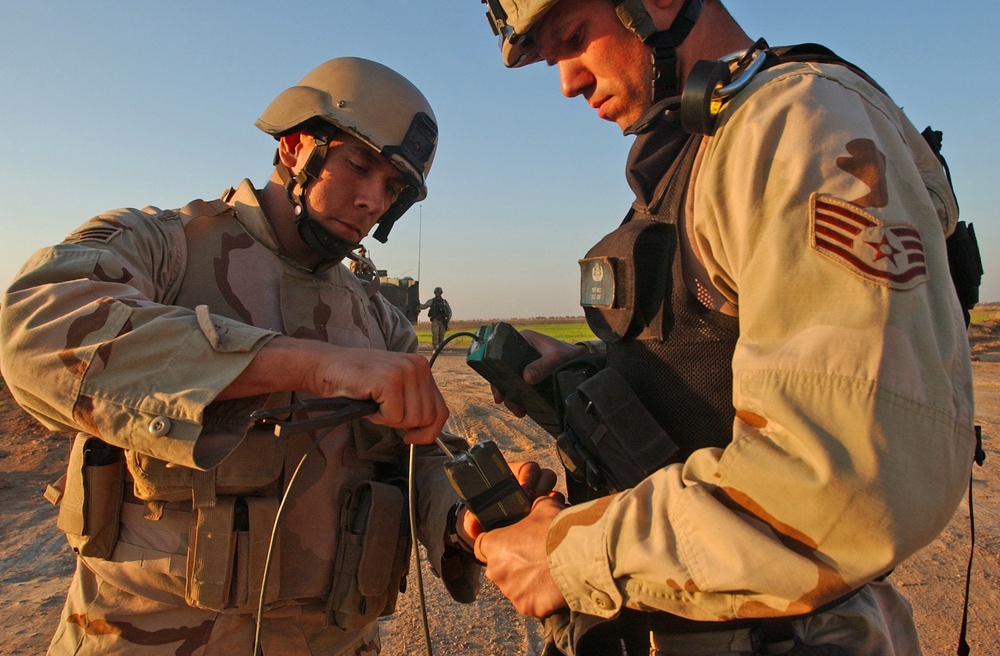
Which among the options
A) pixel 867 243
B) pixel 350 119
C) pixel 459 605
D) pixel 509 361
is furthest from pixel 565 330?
pixel 867 243

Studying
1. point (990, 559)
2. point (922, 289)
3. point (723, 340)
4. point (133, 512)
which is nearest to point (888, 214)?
point (922, 289)

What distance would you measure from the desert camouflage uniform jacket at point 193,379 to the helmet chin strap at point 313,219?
0.39ft

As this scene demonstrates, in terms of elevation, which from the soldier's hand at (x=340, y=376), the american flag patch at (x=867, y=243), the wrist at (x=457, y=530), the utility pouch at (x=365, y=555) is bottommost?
the utility pouch at (x=365, y=555)

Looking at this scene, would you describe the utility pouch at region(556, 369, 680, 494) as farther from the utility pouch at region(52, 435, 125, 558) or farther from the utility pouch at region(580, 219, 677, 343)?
the utility pouch at region(52, 435, 125, 558)

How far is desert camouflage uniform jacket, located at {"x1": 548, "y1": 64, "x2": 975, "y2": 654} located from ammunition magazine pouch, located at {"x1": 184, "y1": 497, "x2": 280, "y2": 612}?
4.23 ft

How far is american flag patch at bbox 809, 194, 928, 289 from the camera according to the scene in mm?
1038

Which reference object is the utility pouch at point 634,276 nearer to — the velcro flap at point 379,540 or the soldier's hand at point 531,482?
the soldier's hand at point 531,482

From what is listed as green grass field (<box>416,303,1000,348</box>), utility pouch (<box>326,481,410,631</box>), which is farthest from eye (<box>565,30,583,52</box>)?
green grass field (<box>416,303,1000,348</box>)

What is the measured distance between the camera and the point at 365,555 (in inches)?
91.9

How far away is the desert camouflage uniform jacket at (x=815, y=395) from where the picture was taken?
1.00 metres

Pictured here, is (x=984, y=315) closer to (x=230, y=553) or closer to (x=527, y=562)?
(x=527, y=562)

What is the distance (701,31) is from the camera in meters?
1.64

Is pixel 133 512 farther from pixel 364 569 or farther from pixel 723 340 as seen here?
pixel 723 340

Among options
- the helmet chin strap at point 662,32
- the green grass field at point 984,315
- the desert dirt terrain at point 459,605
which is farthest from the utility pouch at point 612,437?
the green grass field at point 984,315
